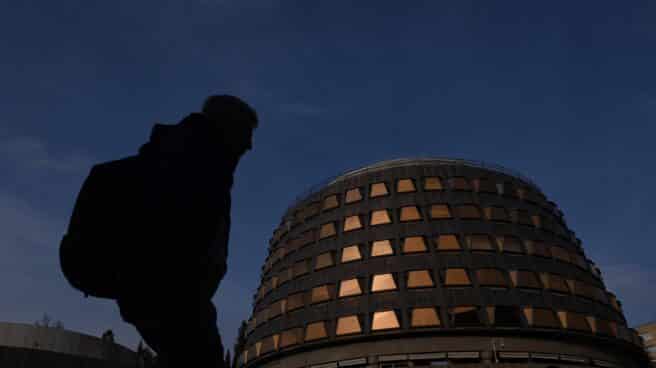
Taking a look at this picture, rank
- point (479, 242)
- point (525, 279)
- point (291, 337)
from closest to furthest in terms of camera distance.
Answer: point (525, 279) → point (291, 337) → point (479, 242)

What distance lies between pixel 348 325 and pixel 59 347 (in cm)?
3140

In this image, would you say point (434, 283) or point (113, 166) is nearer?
point (113, 166)

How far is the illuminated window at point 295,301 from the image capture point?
171 ft

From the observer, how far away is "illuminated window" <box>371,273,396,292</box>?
4825cm

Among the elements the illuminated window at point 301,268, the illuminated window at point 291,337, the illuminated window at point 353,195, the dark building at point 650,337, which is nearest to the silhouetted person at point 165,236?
the illuminated window at point 291,337

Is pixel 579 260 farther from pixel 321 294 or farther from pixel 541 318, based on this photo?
pixel 321 294

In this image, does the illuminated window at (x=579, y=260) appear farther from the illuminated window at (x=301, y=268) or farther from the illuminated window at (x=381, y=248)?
the illuminated window at (x=301, y=268)

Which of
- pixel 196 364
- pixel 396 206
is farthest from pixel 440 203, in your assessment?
pixel 196 364

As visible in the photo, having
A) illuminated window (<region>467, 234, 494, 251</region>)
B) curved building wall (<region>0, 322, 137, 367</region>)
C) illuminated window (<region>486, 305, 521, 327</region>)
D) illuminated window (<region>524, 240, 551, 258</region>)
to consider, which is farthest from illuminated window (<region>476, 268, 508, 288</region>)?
curved building wall (<region>0, 322, 137, 367</region>)

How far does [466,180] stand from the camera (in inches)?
2248

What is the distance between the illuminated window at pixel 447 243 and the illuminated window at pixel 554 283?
8.70 metres

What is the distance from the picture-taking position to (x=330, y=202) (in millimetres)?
59656

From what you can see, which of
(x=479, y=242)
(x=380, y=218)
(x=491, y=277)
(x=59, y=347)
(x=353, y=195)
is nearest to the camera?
(x=59, y=347)

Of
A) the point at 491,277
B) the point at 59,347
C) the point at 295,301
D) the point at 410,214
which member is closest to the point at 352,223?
the point at 410,214
